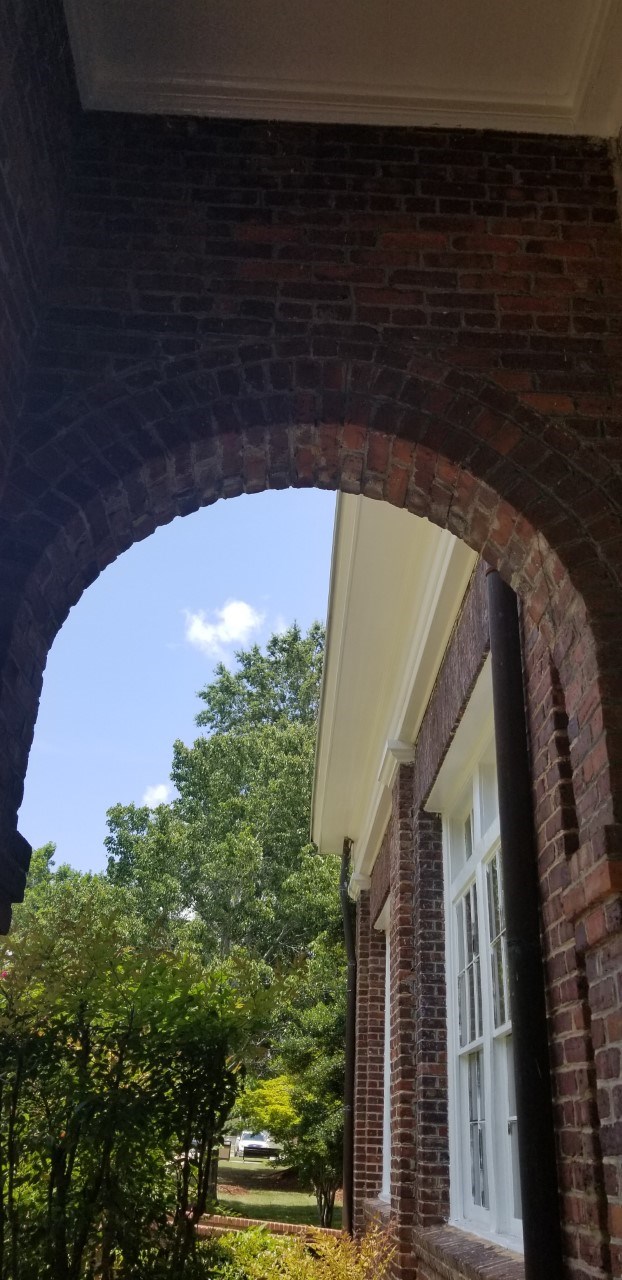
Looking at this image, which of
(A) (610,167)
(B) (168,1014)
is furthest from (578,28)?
(B) (168,1014)

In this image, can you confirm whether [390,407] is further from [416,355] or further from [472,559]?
[472,559]

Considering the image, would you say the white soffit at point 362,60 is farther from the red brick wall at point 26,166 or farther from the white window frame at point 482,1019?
the white window frame at point 482,1019

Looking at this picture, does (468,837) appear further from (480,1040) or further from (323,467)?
(323,467)

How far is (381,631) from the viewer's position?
7266mm

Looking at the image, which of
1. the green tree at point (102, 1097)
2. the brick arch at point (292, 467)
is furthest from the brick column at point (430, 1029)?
the brick arch at point (292, 467)

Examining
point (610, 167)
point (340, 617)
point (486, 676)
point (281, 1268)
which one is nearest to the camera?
point (610, 167)

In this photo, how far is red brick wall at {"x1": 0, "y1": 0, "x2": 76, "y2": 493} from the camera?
2.92 m

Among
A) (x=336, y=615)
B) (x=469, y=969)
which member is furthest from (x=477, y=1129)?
(x=336, y=615)

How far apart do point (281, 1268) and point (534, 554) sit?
16.0 feet

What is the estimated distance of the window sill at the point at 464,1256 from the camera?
3625 millimetres

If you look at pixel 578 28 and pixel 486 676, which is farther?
pixel 486 676

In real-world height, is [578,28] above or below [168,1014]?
above

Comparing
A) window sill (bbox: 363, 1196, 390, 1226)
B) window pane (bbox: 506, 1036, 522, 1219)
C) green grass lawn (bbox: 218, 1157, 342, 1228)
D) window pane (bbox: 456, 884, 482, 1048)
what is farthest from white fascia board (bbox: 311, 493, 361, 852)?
green grass lawn (bbox: 218, 1157, 342, 1228)

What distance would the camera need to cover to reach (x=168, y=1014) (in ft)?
13.7
